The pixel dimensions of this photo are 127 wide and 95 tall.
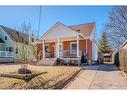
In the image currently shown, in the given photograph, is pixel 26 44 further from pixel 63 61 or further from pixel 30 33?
pixel 63 61

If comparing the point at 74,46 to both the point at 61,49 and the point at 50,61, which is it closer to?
the point at 61,49

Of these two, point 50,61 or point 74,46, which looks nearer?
point 50,61

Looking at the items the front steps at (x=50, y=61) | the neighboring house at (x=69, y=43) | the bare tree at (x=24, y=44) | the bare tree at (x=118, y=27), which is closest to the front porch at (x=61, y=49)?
the neighboring house at (x=69, y=43)

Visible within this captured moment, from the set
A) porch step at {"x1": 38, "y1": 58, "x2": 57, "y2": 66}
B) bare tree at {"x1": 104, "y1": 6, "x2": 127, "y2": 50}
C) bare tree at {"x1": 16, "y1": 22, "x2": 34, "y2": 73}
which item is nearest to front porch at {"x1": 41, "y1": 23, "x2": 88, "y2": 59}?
porch step at {"x1": 38, "y1": 58, "x2": 57, "y2": 66}

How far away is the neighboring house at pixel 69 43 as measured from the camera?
16.3 m

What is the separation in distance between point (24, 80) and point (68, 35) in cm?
868

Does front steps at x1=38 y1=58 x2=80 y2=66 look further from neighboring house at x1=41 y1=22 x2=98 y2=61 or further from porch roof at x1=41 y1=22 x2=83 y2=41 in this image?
porch roof at x1=41 y1=22 x2=83 y2=41

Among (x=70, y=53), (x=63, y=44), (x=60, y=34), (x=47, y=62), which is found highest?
(x=60, y=34)

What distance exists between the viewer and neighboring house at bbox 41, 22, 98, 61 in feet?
53.5

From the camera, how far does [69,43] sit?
17.6m

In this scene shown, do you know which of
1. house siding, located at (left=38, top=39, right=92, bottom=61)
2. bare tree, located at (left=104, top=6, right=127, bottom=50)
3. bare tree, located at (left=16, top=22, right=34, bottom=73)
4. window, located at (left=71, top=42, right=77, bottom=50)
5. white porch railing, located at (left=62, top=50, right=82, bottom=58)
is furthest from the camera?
window, located at (left=71, top=42, right=77, bottom=50)

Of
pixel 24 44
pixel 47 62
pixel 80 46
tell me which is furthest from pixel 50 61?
pixel 24 44

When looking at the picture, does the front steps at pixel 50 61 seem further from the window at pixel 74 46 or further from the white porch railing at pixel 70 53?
the window at pixel 74 46

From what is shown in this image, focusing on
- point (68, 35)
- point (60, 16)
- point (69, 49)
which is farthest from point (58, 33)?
point (60, 16)
